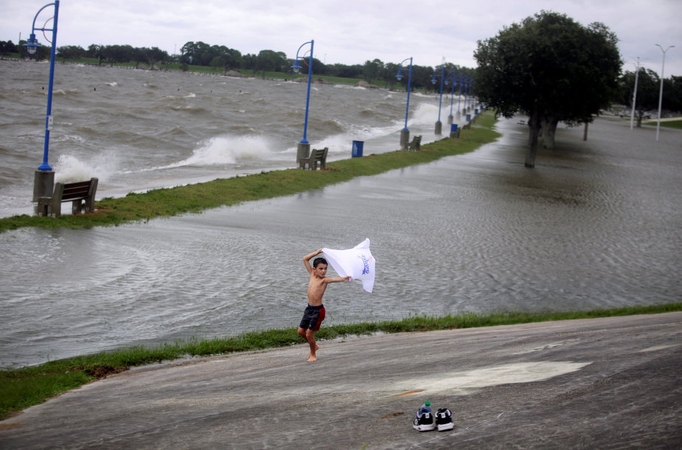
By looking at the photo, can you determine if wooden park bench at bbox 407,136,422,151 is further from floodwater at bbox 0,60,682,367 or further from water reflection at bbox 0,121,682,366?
water reflection at bbox 0,121,682,366

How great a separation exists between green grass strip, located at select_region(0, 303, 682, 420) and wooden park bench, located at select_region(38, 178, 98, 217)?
26.8ft

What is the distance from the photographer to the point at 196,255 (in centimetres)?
1391

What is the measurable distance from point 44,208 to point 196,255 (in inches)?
175

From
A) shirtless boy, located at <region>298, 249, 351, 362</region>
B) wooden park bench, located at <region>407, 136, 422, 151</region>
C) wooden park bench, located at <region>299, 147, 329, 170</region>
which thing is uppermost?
wooden park bench, located at <region>407, 136, 422, 151</region>

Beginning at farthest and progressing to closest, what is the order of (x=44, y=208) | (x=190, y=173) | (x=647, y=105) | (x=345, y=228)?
(x=647, y=105) < (x=190, y=173) < (x=345, y=228) < (x=44, y=208)

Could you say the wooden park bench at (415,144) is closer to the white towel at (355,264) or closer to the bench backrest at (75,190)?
the bench backrest at (75,190)

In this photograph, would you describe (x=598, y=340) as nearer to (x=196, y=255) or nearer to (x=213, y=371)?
(x=213, y=371)

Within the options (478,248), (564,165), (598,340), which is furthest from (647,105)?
(598,340)

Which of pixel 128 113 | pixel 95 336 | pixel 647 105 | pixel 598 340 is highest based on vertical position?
pixel 647 105

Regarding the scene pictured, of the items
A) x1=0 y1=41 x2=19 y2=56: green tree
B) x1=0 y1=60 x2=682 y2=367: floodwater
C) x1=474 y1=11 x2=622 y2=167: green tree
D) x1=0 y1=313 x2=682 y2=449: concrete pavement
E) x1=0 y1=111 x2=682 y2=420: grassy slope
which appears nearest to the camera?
x1=0 y1=313 x2=682 y2=449: concrete pavement

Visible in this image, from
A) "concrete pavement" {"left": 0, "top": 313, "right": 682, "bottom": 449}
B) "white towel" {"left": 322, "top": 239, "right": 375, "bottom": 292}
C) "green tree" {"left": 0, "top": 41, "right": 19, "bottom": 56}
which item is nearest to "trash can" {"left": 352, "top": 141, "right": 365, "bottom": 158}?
"concrete pavement" {"left": 0, "top": 313, "right": 682, "bottom": 449}

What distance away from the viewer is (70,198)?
53.4 feet

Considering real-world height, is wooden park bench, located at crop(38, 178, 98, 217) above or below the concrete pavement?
above

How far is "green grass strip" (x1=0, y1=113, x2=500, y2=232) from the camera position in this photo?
52.5 feet
